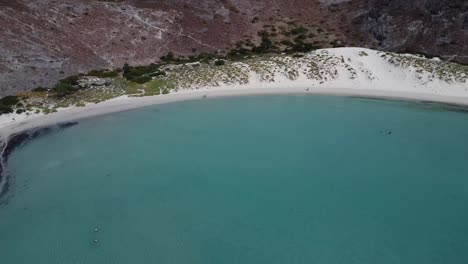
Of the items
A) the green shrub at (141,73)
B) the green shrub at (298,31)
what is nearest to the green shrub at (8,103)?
the green shrub at (141,73)

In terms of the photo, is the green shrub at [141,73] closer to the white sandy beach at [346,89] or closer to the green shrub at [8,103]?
the white sandy beach at [346,89]

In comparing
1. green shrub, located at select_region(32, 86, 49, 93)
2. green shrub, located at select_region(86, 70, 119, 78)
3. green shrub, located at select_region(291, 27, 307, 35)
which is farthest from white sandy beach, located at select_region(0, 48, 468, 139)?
green shrub, located at select_region(291, 27, 307, 35)

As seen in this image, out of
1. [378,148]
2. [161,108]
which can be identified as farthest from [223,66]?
[378,148]

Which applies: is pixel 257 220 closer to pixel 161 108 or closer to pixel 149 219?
pixel 149 219

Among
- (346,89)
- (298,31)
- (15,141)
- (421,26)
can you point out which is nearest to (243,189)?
(15,141)

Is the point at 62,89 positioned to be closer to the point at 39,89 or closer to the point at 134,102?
the point at 39,89

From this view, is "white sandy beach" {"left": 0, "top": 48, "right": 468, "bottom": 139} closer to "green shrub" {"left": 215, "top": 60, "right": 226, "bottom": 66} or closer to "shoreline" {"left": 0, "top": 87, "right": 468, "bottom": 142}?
"shoreline" {"left": 0, "top": 87, "right": 468, "bottom": 142}
